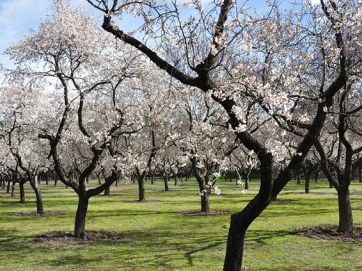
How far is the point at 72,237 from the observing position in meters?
17.2

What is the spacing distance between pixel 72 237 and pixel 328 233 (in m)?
12.1

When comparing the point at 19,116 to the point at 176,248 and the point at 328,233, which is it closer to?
the point at 176,248

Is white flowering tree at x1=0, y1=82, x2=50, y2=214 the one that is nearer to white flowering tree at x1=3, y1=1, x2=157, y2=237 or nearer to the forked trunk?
white flowering tree at x1=3, y1=1, x2=157, y2=237

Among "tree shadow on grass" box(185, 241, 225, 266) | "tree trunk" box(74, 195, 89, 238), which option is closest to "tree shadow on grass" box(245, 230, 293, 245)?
"tree shadow on grass" box(185, 241, 225, 266)

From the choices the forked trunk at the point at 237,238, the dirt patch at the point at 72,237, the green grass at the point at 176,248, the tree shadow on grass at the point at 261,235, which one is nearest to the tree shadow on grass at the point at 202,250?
the green grass at the point at 176,248

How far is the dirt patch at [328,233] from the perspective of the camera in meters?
16.4

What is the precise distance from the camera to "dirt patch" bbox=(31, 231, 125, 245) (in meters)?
16.5

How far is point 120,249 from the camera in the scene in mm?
14859

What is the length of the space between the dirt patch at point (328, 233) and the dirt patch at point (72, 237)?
8794mm

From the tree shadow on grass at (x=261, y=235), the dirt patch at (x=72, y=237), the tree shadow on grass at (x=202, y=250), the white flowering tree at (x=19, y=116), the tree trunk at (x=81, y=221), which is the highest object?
the white flowering tree at (x=19, y=116)

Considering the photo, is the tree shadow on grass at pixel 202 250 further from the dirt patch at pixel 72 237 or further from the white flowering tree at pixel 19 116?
the white flowering tree at pixel 19 116

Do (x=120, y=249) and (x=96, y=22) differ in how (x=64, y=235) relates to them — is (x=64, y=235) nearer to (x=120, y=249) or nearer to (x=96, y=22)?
(x=120, y=249)

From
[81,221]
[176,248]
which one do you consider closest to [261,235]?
[176,248]

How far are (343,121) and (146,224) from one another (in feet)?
40.5
